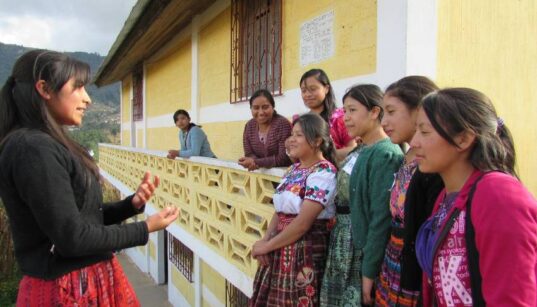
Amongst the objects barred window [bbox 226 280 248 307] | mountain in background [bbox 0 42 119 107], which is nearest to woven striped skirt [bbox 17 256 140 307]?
→ barred window [bbox 226 280 248 307]

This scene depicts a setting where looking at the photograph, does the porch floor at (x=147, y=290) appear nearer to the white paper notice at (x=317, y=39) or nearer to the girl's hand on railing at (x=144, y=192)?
the white paper notice at (x=317, y=39)

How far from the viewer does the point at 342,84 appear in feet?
12.2

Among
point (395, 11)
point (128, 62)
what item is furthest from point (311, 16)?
point (128, 62)

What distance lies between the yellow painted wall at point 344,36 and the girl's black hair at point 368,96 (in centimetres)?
112

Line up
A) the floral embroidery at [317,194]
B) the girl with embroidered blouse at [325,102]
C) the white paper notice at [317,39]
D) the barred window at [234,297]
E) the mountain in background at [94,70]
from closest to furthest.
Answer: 1. the floral embroidery at [317,194]
2. the girl with embroidered blouse at [325,102]
3. the white paper notice at [317,39]
4. the barred window at [234,297]
5. the mountain in background at [94,70]

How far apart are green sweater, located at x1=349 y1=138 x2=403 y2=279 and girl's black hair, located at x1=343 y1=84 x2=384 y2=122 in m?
0.21

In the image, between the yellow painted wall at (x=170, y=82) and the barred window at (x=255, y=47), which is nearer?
the barred window at (x=255, y=47)

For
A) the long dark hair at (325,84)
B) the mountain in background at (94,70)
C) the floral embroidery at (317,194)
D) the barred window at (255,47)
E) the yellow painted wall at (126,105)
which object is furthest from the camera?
the mountain in background at (94,70)

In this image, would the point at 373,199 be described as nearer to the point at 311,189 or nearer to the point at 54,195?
the point at 311,189

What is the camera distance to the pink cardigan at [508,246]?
118cm

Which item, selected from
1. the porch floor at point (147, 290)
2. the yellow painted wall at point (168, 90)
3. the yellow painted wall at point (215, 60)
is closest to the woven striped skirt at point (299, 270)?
the yellow painted wall at point (215, 60)

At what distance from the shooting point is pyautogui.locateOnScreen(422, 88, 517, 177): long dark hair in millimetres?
1413

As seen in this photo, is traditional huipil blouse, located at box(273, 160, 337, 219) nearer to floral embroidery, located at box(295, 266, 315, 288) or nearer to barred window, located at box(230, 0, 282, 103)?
floral embroidery, located at box(295, 266, 315, 288)

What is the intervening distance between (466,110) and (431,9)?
6.29ft
